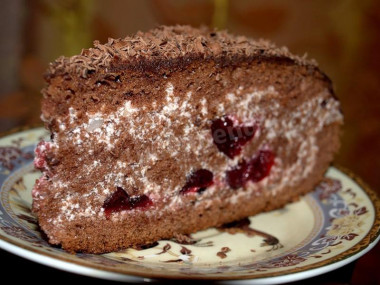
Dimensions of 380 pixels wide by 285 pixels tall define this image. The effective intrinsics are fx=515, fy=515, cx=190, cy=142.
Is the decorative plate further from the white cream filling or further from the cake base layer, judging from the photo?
the white cream filling

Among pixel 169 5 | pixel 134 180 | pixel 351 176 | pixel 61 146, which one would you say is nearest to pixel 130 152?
pixel 134 180

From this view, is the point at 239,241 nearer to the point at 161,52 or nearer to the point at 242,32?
the point at 161,52

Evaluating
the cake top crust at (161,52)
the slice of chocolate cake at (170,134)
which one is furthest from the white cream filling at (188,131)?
the cake top crust at (161,52)

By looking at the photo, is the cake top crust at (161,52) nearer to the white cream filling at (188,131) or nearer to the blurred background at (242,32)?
the white cream filling at (188,131)

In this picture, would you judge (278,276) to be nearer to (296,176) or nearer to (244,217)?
(244,217)

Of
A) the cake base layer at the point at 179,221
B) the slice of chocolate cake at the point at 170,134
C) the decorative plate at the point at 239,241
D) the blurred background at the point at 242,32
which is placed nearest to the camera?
the decorative plate at the point at 239,241

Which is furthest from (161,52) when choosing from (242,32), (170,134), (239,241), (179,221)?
(242,32)

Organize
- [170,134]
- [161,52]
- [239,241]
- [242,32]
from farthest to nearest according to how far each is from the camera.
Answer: [242,32]
[239,241]
[170,134]
[161,52]
